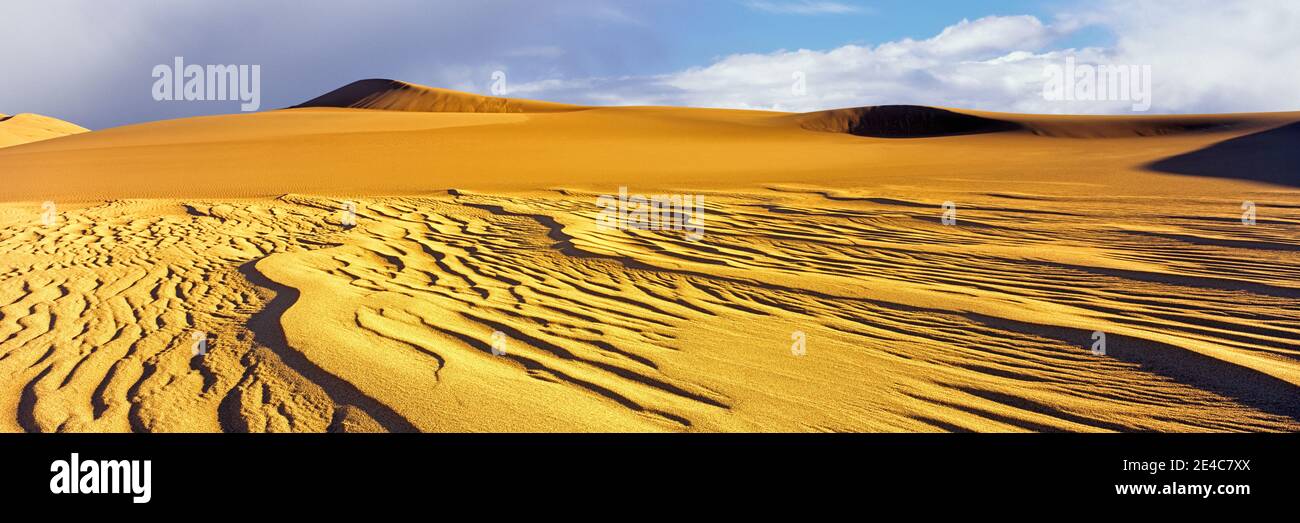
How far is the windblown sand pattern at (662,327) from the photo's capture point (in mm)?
3041

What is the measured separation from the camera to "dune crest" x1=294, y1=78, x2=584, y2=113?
60.0 metres

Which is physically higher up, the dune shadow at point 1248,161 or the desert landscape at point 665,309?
the dune shadow at point 1248,161

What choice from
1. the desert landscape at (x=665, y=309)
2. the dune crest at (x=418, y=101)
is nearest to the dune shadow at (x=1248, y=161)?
the desert landscape at (x=665, y=309)

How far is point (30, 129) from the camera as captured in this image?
5419cm

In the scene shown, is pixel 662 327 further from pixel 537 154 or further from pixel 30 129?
pixel 30 129

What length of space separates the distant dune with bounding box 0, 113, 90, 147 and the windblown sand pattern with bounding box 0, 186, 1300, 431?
151 ft

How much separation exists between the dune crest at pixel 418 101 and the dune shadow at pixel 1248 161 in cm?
4565

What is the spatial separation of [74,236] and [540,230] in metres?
4.70

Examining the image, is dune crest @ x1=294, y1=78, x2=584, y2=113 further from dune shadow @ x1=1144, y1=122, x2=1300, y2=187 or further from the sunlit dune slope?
dune shadow @ x1=1144, y1=122, x2=1300, y2=187

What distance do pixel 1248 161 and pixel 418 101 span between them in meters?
60.3

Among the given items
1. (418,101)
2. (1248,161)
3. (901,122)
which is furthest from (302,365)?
(418,101)

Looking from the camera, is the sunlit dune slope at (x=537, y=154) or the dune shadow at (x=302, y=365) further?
the sunlit dune slope at (x=537, y=154)

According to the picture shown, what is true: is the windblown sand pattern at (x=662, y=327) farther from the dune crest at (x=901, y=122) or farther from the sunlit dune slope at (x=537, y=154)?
the dune crest at (x=901, y=122)
